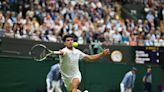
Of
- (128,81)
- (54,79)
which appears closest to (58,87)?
(54,79)

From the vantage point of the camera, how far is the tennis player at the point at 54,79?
60.6ft

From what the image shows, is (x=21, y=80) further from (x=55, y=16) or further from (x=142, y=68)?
(x=142, y=68)

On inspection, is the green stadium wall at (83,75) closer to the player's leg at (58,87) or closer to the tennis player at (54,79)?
the tennis player at (54,79)

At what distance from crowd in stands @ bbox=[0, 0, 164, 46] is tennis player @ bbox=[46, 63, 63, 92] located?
173cm

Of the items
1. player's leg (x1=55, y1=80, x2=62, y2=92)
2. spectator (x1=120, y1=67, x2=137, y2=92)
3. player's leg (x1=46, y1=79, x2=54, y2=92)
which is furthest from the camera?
spectator (x1=120, y1=67, x2=137, y2=92)

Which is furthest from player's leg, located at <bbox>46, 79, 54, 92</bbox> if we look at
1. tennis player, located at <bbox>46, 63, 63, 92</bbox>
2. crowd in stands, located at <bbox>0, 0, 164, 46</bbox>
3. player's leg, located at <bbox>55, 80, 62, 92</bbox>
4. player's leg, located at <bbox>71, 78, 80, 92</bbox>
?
player's leg, located at <bbox>71, 78, 80, 92</bbox>

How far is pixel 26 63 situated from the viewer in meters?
17.8

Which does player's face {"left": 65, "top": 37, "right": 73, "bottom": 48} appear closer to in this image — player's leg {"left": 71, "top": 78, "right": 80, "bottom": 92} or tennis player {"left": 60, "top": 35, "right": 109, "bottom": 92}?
tennis player {"left": 60, "top": 35, "right": 109, "bottom": 92}

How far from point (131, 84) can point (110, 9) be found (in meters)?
6.80

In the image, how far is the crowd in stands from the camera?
19.9 m

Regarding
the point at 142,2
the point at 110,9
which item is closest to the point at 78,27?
the point at 110,9

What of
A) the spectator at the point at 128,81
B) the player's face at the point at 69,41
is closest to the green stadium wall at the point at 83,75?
the spectator at the point at 128,81

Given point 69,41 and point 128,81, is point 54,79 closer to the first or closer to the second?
point 128,81

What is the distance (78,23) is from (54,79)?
15.9ft
